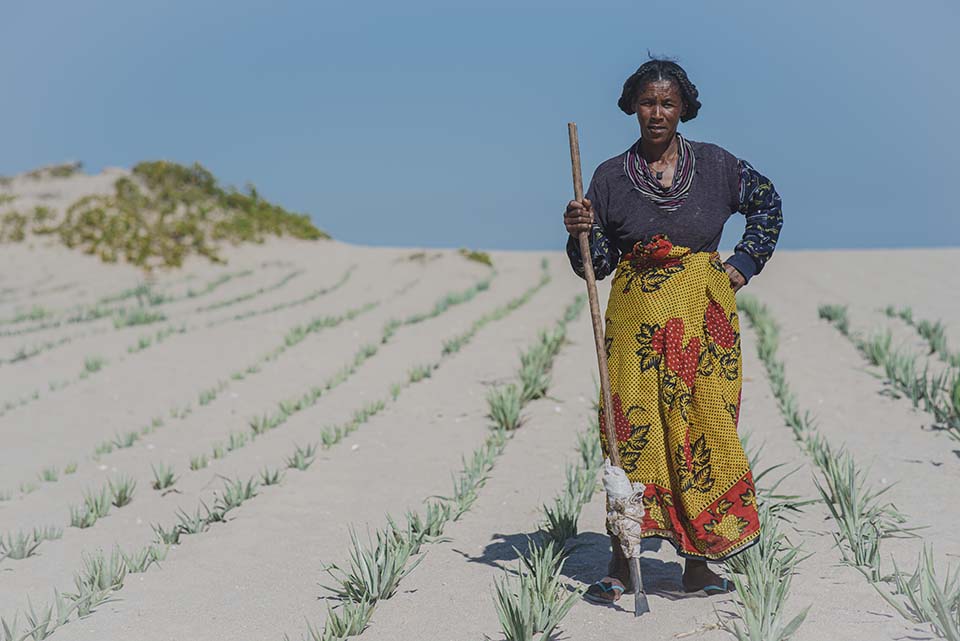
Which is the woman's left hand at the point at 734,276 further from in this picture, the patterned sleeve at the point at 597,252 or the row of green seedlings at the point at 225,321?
the row of green seedlings at the point at 225,321

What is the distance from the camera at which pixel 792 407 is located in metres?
5.96

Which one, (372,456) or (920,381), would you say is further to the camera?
(920,381)

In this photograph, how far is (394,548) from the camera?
12.5ft

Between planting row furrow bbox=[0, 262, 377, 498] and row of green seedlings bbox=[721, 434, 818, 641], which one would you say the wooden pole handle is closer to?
row of green seedlings bbox=[721, 434, 818, 641]

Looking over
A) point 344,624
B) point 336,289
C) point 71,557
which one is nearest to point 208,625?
point 344,624

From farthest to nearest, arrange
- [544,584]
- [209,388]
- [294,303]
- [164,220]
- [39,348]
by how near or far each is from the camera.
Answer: [164,220], [294,303], [39,348], [209,388], [544,584]

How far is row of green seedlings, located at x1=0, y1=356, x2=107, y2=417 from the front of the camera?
776cm

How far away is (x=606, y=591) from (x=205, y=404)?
16.1 ft

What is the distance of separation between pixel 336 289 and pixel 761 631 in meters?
12.2

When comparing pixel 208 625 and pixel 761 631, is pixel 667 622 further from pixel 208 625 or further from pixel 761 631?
pixel 208 625

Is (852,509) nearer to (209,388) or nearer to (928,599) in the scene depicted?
(928,599)

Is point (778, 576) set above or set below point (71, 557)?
above

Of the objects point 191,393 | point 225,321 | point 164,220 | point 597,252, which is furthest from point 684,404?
point 164,220

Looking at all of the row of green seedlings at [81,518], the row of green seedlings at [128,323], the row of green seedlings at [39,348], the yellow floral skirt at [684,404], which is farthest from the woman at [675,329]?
the row of green seedlings at [39,348]
